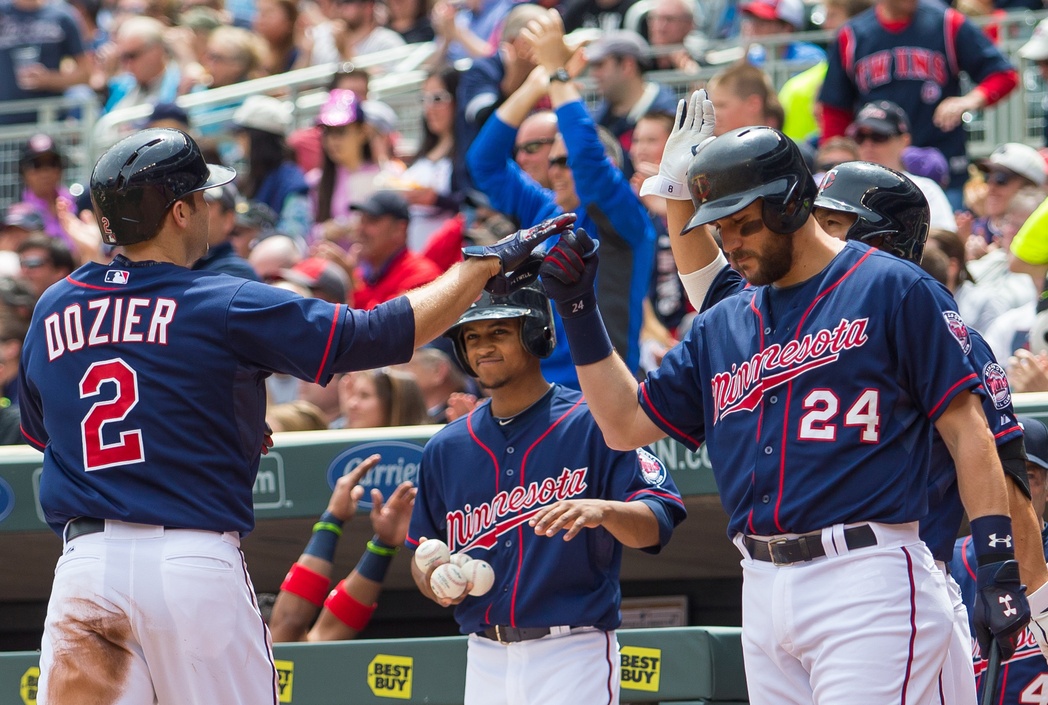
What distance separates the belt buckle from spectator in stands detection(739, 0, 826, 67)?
21.1 feet

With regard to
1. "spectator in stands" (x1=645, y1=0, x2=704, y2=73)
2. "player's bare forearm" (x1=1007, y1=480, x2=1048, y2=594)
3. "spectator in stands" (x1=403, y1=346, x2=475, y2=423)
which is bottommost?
"spectator in stands" (x1=403, y1=346, x2=475, y2=423)

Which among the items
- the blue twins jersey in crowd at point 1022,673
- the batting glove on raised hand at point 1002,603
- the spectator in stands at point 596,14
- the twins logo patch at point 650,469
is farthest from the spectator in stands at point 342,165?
the batting glove on raised hand at point 1002,603

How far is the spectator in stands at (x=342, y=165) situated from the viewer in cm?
896

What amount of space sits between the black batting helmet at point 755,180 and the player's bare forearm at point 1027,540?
883 millimetres

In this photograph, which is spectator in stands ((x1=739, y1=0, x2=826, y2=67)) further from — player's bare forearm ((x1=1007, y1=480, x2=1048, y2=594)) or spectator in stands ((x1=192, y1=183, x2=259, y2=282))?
player's bare forearm ((x1=1007, y1=480, x2=1048, y2=594))

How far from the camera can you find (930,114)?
26.8ft

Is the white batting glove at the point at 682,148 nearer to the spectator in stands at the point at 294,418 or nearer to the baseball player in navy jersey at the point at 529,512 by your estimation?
the baseball player in navy jersey at the point at 529,512

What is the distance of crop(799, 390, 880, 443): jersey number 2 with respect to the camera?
135 inches

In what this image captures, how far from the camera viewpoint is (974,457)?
3.39 m

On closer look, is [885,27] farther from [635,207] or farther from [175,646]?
[175,646]

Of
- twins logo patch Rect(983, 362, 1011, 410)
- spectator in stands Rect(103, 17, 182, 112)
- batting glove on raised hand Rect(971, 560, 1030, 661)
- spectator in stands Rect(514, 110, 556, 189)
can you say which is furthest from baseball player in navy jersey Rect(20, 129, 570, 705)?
spectator in stands Rect(103, 17, 182, 112)

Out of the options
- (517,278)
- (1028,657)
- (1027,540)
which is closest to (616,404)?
(517,278)

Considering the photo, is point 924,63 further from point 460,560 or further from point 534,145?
point 460,560

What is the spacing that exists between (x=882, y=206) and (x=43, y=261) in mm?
4893
